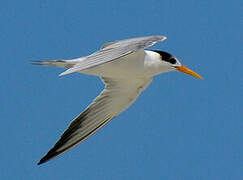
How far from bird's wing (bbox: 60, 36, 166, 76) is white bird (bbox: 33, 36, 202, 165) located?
3 cm

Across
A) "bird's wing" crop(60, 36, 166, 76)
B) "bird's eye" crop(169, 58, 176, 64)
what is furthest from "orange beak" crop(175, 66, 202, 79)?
"bird's wing" crop(60, 36, 166, 76)

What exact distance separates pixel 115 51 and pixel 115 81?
2217 mm

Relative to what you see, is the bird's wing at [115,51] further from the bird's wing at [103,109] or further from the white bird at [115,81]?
the bird's wing at [103,109]

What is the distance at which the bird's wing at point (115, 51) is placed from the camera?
838cm

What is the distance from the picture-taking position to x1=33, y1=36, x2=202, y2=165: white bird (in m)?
10.0

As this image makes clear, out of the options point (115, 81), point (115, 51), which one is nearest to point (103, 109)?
point (115, 81)

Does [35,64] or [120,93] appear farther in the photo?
[120,93]

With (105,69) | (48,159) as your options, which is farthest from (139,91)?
(48,159)

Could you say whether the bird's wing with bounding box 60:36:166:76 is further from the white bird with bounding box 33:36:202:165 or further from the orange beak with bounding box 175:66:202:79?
the orange beak with bounding box 175:66:202:79

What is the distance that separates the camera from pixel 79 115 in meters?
10.9

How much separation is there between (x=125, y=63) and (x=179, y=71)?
96cm

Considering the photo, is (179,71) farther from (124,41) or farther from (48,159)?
(48,159)

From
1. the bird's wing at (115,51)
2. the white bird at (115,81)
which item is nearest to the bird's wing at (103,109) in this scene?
the white bird at (115,81)

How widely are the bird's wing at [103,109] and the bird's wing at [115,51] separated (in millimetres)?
1468
